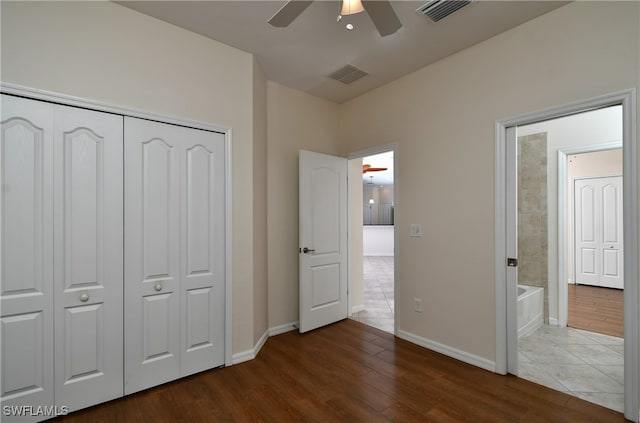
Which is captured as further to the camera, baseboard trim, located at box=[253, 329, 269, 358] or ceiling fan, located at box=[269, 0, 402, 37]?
baseboard trim, located at box=[253, 329, 269, 358]

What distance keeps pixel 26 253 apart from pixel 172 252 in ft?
2.89

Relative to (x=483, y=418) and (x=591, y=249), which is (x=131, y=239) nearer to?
(x=483, y=418)

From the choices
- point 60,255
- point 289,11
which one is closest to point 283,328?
point 60,255

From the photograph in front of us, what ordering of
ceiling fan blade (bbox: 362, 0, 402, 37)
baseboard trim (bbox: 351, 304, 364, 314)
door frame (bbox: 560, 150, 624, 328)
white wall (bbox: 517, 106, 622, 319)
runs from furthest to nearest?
baseboard trim (bbox: 351, 304, 364, 314)
door frame (bbox: 560, 150, 624, 328)
white wall (bbox: 517, 106, 622, 319)
ceiling fan blade (bbox: 362, 0, 402, 37)

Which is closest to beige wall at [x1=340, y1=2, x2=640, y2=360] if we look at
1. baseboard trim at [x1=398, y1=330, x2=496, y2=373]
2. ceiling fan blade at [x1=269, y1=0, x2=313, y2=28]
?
baseboard trim at [x1=398, y1=330, x2=496, y2=373]

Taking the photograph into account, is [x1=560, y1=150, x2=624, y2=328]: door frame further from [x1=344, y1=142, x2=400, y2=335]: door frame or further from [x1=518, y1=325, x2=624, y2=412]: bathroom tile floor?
[x1=344, y1=142, x2=400, y2=335]: door frame

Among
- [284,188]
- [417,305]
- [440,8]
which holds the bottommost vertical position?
[417,305]

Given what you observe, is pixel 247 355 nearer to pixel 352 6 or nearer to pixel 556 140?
pixel 352 6

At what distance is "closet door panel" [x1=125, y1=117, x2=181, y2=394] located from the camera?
227 cm

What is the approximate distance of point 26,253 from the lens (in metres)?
1.92

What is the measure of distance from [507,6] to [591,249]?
4.50 metres

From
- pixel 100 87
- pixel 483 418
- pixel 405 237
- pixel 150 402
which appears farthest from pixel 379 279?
pixel 100 87

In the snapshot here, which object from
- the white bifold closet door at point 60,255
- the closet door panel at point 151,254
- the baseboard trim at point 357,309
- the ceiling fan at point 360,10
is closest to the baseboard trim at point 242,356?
the closet door panel at point 151,254

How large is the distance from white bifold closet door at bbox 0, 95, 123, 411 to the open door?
1.89 metres
